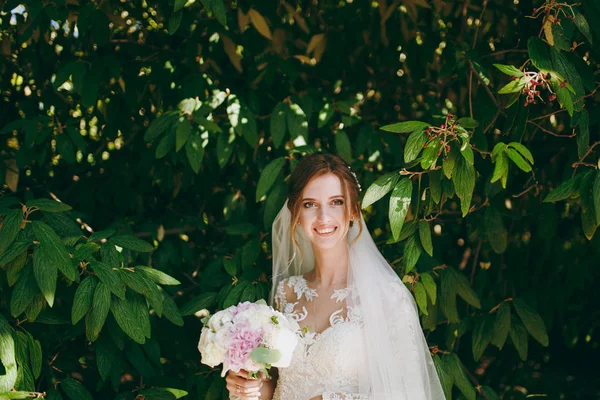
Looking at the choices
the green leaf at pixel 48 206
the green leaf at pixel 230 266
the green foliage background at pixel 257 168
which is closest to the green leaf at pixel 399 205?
the green foliage background at pixel 257 168

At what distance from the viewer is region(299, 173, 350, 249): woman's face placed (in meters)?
2.53

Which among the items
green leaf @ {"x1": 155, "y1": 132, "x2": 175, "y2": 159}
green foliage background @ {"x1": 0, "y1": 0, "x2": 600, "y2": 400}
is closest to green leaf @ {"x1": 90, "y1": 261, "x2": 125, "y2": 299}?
green foliage background @ {"x1": 0, "y1": 0, "x2": 600, "y2": 400}

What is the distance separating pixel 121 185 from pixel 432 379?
177 centimetres

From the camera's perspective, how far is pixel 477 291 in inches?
116

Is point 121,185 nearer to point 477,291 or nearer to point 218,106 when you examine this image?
point 218,106

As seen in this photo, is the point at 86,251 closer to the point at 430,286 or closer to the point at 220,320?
the point at 220,320

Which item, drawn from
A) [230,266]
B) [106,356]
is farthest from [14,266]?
[230,266]

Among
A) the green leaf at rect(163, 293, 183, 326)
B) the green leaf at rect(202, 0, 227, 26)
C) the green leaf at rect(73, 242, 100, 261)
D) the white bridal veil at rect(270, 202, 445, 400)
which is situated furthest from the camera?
the green leaf at rect(163, 293, 183, 326)

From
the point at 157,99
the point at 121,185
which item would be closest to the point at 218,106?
the point at 157,99

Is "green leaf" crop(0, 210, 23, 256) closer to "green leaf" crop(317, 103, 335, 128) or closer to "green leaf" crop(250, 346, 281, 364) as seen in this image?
"green leaf" crop(250, 346, 281, 364)

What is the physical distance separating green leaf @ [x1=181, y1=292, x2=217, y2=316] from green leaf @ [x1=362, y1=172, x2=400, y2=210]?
2.67ft

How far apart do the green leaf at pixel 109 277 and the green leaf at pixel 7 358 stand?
13.2 inches

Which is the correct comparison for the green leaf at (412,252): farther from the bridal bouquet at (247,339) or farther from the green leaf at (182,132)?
the green leaf at (182,132)

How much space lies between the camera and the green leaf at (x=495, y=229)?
8.92ft
